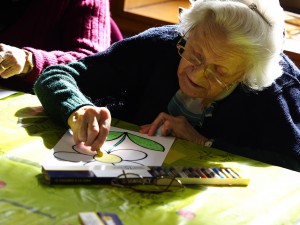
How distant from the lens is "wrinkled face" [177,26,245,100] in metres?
1.58

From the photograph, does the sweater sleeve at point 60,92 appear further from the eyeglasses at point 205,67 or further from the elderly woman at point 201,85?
the eyeglasses at point 205,67

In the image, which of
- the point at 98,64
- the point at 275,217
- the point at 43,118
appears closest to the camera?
the point at 275,217

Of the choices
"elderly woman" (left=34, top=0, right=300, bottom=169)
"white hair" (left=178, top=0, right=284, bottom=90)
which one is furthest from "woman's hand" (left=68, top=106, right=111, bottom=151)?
"white hair" (left=178, top=0, right=284, bottom=90)

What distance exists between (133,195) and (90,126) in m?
0.26

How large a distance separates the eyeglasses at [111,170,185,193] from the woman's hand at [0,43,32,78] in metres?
0.57

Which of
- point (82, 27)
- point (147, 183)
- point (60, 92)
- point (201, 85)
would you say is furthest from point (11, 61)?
point (147, 183)

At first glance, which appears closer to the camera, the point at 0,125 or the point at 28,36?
the point at 0,125

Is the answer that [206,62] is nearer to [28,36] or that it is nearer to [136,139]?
[136,139]

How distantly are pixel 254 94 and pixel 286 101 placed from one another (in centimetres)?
10

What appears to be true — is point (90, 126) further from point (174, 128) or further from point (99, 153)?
point (174, 128)

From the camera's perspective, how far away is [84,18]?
6.56 feet

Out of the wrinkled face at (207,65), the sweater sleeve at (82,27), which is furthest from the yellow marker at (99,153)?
the sweater sleeve at (82,27)

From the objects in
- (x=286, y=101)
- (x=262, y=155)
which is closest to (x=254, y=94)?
(x=286, y=101)

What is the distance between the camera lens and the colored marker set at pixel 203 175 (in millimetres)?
1282
